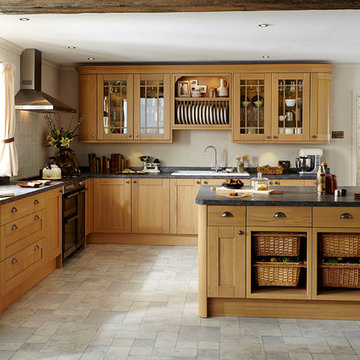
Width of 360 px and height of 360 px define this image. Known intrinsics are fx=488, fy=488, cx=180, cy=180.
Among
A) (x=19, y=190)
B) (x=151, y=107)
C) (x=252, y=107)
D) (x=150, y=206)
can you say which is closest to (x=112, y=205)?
(x=150, y=206)

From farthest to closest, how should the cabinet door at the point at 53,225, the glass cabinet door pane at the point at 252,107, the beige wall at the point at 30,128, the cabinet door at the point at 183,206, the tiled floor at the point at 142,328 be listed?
1. the glass cabinet door pane at the point at 252,107
2. the cabinet door at the point at 183,206
3. the beige wall at the point at 30,128
4. the cabinet door at the point at 53,225
5. the tiled floor at the point at 142,328

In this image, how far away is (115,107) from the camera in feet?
22.2

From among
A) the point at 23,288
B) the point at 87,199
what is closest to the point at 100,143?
the point at 87,199

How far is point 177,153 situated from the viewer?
7.10 meters

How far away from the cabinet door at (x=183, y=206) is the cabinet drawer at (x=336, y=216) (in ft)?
9.28

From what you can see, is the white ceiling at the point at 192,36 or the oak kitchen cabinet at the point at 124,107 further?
the oak kitchen cabinet at the point at 124,107

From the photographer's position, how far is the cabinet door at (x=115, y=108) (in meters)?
6.73

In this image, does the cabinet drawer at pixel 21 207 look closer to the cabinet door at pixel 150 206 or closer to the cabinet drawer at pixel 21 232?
the cabinet drawer at pixel 21 232

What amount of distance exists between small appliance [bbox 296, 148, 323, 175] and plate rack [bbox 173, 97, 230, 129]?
3.62 ft

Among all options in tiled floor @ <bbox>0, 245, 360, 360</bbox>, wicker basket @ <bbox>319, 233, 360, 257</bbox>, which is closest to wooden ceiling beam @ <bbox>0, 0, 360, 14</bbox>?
wicker basket @ <bbox>319, 233, 360, 257</bbox>

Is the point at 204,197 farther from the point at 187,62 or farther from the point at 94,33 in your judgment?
the point at 187,62

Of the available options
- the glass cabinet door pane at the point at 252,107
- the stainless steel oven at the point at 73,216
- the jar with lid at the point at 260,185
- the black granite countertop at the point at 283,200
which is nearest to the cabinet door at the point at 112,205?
the stainless steel oven at the point at 73,216

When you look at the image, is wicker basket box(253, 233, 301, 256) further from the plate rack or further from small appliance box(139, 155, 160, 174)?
small appliance box(139, 155, 160, 174)

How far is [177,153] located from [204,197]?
328 centimetres
